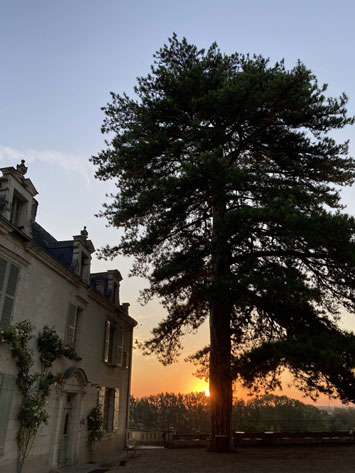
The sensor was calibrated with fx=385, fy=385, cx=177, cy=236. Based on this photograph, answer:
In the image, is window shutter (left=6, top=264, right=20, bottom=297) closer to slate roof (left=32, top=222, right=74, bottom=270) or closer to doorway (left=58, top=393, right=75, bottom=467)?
slate roof (left=32, top=222, right=74, bottom=270)

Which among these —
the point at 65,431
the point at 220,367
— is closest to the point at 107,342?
the point at 65,431

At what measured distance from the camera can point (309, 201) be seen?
10953mm

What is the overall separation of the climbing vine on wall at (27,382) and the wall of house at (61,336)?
190mm

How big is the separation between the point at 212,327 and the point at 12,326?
249 inches

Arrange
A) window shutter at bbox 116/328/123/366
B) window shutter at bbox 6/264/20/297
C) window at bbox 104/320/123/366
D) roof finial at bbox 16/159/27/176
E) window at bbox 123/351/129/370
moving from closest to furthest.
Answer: window shutter at bbox 6/264/20/297 → roof finial at bbox 16/159/27/176 → window at bbox 104/320/123/366 → window shutter at bbox 116/328/123/366 → window at bbox 123/351/129/370

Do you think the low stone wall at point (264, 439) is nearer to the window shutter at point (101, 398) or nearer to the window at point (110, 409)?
the window at point (110, 409)

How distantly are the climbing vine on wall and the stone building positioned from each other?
0.19 metres

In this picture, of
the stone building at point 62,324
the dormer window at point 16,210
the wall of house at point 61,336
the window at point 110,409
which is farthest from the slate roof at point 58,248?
the window at point 110,409

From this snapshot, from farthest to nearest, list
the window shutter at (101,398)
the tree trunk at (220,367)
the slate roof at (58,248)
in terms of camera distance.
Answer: the window shutter at (101,398), the slate roof at (58,248), the tree trunk at (220,367)

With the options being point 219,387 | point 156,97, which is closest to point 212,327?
point 219,387

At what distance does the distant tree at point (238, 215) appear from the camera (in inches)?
387

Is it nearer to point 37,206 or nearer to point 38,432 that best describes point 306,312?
point 38,432

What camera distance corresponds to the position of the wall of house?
9656mm

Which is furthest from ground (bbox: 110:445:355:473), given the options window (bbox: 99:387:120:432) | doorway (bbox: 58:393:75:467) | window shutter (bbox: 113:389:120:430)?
window shutter (bbox: 113:389:120:430)
